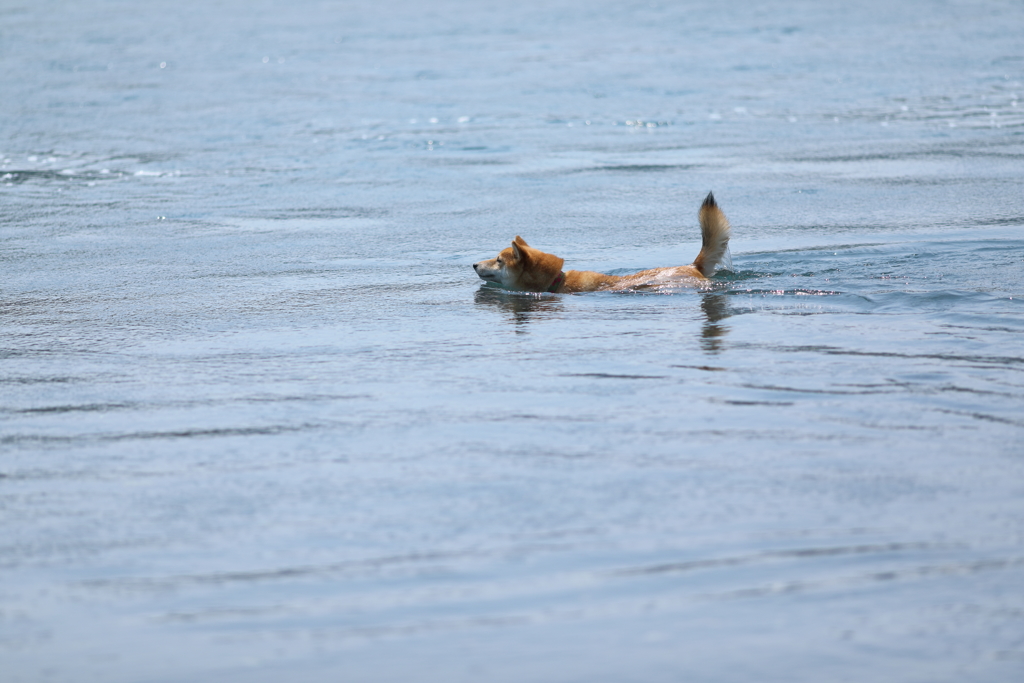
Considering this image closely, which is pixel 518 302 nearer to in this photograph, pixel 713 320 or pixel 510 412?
pixel 713 320

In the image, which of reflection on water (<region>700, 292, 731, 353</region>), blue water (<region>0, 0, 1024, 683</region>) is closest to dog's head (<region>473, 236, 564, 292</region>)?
blue water (<region>0, 0, 1024, 683</region>)

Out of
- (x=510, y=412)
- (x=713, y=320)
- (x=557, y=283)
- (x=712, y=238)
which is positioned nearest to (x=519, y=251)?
(x=557, y=283)

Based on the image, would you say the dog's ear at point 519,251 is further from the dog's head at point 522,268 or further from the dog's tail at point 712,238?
the dog's tail at point 712,238

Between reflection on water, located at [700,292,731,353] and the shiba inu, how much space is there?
258 millimetres

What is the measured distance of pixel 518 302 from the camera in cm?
806

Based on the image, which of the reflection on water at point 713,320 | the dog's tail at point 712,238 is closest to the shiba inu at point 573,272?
the dog's tail at point 712,238

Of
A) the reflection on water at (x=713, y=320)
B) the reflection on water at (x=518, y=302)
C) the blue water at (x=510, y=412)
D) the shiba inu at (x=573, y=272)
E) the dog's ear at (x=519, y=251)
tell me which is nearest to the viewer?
the blue water at (x=510, y=412)

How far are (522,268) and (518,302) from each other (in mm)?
341

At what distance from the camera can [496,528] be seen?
166 inches

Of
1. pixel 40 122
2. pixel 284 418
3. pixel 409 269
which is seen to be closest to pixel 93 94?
pixel 40 122

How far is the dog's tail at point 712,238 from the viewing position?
7675 mm

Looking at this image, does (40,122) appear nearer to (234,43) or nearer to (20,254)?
(20,254)

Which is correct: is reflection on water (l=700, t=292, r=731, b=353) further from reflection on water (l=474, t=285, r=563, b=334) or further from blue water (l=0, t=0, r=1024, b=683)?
reflection on water (l=474, t=285, r=563, b=334)

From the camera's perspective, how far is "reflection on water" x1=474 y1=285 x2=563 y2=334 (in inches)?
301
